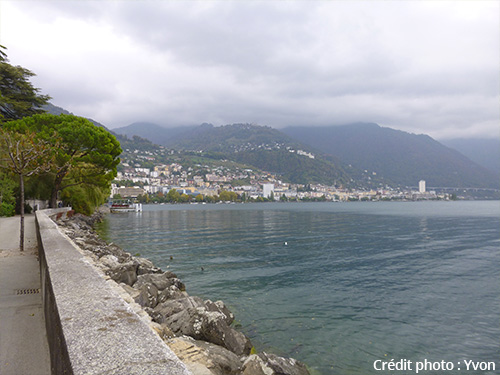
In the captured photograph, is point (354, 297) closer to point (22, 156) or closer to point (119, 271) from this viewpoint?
point (119, 271)

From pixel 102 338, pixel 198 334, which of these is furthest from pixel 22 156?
pixel 102 338

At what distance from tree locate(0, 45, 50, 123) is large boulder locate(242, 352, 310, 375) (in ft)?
123

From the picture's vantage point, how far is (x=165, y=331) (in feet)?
16.0

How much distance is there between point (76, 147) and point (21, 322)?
29.2 meters

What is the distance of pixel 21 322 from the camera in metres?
5.13

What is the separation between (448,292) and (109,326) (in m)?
13.0

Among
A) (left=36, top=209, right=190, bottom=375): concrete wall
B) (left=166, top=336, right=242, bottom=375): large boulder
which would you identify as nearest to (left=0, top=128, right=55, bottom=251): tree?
(left=36, top=209, right=190, bottom=375): concrete wall

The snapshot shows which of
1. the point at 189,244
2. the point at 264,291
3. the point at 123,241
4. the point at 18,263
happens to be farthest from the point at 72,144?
the point at 264,291

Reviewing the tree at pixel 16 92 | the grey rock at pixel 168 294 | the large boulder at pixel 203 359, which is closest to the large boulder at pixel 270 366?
the large boulder at pixel 203 359

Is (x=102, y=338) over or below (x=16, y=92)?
below

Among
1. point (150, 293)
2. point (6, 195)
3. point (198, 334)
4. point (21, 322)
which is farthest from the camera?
point (6, 195)

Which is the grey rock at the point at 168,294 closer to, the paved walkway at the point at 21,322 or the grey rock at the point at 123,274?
the grey rock at the point at 123,274

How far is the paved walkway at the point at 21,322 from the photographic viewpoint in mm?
3890

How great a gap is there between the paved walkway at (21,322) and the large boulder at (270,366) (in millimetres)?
2658
